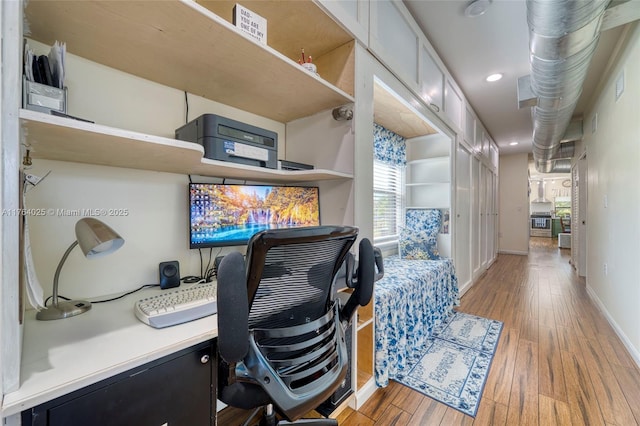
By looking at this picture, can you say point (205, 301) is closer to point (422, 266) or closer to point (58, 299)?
point (58, 299)

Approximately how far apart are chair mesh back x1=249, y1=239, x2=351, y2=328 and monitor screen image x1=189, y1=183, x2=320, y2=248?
61 cm

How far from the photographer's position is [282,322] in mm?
935

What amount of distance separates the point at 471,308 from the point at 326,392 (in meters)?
2.92

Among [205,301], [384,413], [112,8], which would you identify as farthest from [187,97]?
[384,413]

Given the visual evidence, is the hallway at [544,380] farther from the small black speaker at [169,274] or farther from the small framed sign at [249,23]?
the small framed sign at [249,23]

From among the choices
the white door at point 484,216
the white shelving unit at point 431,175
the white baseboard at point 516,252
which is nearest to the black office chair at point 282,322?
the white shelving unit at point 431,175

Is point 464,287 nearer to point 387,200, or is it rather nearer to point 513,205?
point 387,200

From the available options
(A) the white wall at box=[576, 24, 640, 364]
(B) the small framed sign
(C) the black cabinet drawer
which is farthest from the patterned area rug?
(B) the small framed sign

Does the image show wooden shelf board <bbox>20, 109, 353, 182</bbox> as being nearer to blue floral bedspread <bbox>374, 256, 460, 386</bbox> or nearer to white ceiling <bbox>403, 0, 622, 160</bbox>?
blue floral bedspread <bbox>374, 256, 460, 386</bbox>

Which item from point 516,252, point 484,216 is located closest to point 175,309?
point 484,216

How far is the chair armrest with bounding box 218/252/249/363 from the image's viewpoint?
2.38 ft

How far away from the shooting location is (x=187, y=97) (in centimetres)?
139

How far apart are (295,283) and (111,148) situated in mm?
763

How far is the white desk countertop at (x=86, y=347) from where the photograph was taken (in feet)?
1.90
